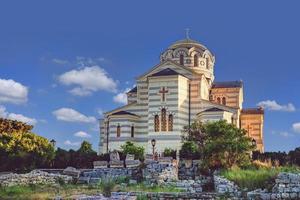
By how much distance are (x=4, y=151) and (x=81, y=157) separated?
605 centimetres

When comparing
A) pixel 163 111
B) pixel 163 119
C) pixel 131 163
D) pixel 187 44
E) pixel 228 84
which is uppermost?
pixel 187 44

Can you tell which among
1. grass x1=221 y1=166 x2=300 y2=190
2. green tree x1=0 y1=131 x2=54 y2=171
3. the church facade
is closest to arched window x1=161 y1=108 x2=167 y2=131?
the church facade

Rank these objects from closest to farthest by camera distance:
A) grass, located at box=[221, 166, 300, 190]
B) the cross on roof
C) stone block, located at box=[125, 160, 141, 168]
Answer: grass, located at box=[221, 166, 300, 190] < stone block, located at box=[125, 160, 141, 168] < the cross on roof

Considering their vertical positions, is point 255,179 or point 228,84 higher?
point 228,84

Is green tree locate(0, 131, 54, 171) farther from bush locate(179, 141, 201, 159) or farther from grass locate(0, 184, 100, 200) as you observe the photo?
bush locate(179, 141, 201, 159)

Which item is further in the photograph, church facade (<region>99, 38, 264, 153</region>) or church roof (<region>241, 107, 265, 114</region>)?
church roof (<region>241, 107, 265, 114</region>)

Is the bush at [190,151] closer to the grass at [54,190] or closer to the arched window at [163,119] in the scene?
the arched window at [163,119]

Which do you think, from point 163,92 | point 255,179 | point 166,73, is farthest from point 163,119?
point 255,179

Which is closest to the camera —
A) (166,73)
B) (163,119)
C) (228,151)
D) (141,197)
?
(141,197)

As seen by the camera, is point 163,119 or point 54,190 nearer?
point 54,190

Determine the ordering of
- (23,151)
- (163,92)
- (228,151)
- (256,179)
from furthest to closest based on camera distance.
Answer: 1. (163,92)
2. (23,151)
3. (228,151)
4. (256,179)

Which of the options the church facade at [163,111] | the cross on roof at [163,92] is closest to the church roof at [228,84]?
the church facade at [163,111]

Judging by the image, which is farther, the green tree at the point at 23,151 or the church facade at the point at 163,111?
the church facade at the point at 163,111

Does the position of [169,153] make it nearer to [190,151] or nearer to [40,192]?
[190,151]
